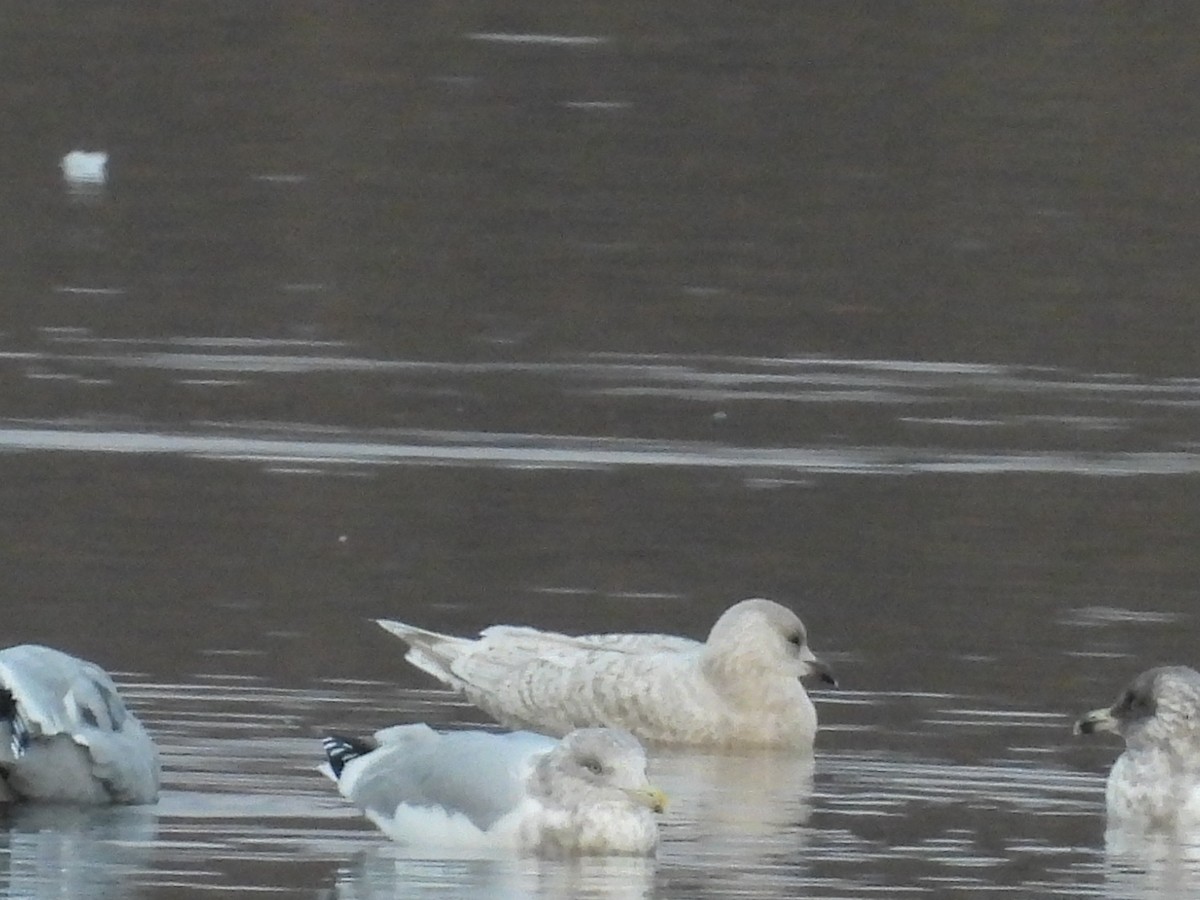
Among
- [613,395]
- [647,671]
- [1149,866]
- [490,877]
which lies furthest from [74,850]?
[613,395]

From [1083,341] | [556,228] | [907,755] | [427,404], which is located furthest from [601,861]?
[556,228]

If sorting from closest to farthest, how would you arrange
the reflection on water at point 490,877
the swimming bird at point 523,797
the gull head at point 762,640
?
the reflection on water at point 490,877, the swimming bird at point 523,797, the gull head at point 762,640

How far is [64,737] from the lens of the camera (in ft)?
31.1

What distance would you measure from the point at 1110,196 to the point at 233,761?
14.3 meters

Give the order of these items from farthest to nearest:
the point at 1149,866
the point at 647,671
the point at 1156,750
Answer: the point at 647,671, the point at 1156,750, the point at 1149,866

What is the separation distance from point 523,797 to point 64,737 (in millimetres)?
1090

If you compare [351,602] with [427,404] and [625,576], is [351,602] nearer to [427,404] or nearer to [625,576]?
[625,576]

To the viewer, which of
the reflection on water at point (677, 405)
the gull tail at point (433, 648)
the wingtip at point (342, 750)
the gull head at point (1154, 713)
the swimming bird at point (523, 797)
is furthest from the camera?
the reflection on water at point (677, 405)

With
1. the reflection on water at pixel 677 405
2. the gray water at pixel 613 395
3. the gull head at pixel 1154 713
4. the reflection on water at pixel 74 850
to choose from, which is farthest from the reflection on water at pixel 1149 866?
the reflection on water at pixel 677 405

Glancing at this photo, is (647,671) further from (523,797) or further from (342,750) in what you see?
(523,797)

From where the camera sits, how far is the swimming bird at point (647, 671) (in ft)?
38.6

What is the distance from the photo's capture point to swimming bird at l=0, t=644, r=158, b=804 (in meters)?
9.39

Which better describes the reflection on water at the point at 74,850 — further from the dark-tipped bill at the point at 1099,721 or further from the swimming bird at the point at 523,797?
the dark-tipped bill at the point at 1099,721

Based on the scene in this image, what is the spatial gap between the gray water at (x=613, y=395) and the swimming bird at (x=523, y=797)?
99 mm
